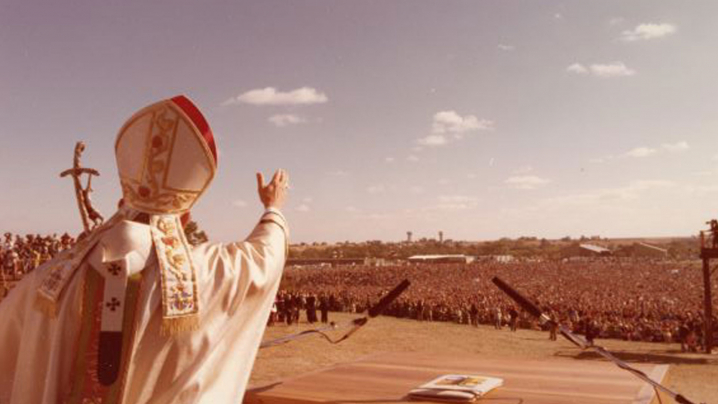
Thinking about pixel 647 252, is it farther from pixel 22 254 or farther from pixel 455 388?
pixel 455 388

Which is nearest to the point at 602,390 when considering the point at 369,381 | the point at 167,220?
the point at 369,381

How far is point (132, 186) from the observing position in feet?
7.23

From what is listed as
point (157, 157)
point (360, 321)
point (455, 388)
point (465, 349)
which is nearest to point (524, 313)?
point (465, 349)

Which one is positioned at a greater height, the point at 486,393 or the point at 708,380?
the point at 486,393

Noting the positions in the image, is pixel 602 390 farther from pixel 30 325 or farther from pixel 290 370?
pixel 290 370

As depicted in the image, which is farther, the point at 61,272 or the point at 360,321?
the point at 360,321

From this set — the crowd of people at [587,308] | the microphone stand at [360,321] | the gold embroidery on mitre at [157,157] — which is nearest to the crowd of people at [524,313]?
the crowd of people at [587,308]

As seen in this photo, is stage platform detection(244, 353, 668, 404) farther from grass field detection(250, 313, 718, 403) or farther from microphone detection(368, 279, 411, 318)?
grass field detection(250, 313, 718, 403)

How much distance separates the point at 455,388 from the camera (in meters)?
3.25

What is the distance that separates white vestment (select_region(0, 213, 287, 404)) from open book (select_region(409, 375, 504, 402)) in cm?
115

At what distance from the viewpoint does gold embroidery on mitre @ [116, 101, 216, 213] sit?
217cm

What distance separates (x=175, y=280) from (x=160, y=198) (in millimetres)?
323

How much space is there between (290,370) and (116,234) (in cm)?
1333

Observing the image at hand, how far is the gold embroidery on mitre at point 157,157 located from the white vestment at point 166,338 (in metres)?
0.23
